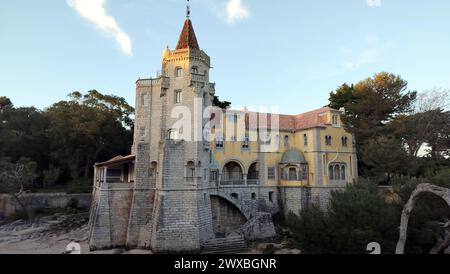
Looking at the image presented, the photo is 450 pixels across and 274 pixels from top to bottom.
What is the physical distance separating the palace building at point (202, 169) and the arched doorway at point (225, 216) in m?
0.10

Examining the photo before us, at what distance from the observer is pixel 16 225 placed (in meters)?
32.0

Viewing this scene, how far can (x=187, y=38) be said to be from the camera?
27109 mm

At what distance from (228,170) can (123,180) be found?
1041 cm

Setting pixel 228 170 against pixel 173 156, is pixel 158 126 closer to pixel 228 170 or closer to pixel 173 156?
pixel 173 156

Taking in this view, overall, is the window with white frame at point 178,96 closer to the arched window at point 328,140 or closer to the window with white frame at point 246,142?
the window with white frame at point 246,142

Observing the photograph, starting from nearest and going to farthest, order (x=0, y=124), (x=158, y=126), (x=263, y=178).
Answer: (x=158, y=126)
(x=263, y=178)
(x=0, y=124)

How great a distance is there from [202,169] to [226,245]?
20.9ft

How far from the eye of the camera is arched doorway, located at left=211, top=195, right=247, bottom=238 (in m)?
28.2

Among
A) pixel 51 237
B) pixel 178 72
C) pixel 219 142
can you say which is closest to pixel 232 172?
pixel 219 142

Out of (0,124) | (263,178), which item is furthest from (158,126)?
(0,124)

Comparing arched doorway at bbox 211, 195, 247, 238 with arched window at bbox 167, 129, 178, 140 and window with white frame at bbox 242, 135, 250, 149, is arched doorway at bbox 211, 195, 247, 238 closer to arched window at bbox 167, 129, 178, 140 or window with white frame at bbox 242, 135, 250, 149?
window with white frame at bbox 242, 135, 250, 149

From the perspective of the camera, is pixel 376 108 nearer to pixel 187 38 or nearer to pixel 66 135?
pixel 187 38

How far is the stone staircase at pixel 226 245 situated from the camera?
22.8 meters

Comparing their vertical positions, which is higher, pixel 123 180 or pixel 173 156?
pixel 173 156
